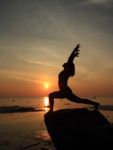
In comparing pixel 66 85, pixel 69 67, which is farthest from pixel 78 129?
pixel 69 67

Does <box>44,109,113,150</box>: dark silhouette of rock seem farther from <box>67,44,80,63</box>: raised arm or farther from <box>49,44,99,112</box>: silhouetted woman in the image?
<box>67,44,80,63</box>: raised arm

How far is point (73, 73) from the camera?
11320mm

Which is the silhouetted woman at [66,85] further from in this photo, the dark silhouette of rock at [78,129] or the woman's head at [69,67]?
the dark silhouette of rock at [78,129]

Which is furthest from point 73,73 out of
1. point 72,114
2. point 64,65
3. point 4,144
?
point 4,144

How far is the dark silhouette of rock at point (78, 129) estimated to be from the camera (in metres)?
9.34

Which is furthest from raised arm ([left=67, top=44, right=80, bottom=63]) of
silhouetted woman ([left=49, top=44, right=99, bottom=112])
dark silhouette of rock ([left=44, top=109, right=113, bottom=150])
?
dark silhouette of rock ([left=44, top=109, right=113, bottom=150])

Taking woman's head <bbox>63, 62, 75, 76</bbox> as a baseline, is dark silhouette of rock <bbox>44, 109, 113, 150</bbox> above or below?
below

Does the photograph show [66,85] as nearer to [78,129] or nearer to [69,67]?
[69,67]

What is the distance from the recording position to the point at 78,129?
32.1ft

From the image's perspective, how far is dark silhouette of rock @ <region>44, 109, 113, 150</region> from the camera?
934 centimetres

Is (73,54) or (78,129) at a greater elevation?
(73,54)

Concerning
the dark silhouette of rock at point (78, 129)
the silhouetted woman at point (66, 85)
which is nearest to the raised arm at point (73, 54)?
the silhouetted woman at point (66, 85)

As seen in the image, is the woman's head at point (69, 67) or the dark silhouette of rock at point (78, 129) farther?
the woman's head at point (69, 67)

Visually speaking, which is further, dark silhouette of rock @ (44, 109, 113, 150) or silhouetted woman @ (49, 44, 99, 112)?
silhouetted woman @ (49, 44, 99, 112)
